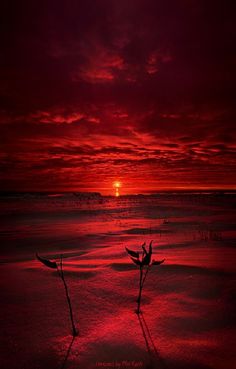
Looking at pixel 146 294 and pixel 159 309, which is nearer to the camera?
pixel 159 309

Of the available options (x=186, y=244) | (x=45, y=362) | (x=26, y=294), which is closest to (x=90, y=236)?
(x=186, y=244)

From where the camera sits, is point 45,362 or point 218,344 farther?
point 218,344

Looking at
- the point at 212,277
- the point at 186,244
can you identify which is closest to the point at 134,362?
the point at 212,277

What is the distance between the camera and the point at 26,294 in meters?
3.10

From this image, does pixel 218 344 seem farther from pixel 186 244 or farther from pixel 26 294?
pixel 186 244

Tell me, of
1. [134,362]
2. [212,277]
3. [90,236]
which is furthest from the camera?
[90,236]

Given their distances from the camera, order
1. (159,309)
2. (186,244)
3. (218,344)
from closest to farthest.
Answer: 1. (218,344)
2. (159,309)
3. (186,244)

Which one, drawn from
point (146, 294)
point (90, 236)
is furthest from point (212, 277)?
point (90, 236)

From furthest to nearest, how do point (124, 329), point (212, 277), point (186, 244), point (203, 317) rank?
point (186, 244), point (212, 277), point (203, 317), point (124, 329)

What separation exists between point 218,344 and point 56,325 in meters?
1.52

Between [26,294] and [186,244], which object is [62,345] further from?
[186,244]

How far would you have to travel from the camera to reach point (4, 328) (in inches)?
90.7

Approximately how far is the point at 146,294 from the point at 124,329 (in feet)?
2.88

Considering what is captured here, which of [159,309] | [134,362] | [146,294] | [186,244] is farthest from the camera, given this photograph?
[186,244]
